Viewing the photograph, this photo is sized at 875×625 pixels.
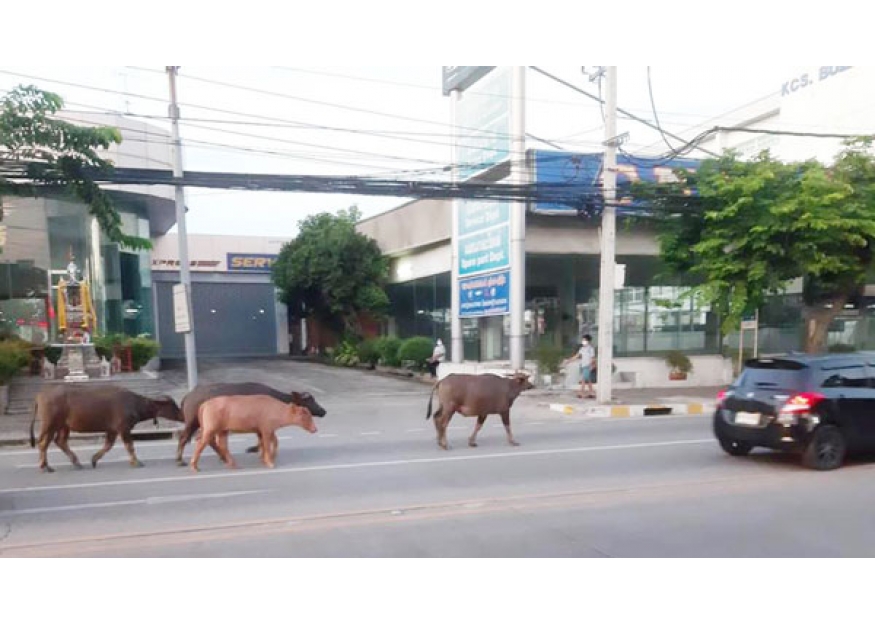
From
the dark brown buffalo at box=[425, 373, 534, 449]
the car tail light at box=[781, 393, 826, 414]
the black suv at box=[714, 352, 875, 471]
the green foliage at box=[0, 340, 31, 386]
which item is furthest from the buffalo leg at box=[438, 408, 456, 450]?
the green foliage at box=[0, 340, 31, 386]

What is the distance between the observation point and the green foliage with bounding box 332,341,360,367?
29922mm

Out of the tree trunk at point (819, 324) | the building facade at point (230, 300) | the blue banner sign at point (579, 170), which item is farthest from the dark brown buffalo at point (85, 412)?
the building facade at point (230, 300)

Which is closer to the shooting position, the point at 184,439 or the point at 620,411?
the point at 184,439

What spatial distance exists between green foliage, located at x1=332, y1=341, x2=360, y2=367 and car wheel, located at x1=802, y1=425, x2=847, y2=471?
2278 cm

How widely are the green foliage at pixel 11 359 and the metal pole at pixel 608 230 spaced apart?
14.3m

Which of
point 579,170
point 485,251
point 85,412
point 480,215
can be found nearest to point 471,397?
point 85,412

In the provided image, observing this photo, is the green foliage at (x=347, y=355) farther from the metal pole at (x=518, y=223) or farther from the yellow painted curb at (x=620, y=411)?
the yellow painted curb at (x=620, y=411)

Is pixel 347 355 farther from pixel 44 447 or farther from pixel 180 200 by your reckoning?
pixel 44 447

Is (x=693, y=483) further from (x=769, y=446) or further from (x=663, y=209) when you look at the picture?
(x=663, y=209)

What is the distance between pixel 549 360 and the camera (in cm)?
1958

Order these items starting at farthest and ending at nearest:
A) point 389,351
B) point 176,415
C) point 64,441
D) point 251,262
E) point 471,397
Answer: point 251,262 → point 389,351 → point 471,397 → point 176,415 → point 64,441

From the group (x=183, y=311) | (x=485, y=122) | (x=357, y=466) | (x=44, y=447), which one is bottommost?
(x=357, y=466)

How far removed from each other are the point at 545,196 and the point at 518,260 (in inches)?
121

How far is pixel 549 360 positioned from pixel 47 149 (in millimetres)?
13441
